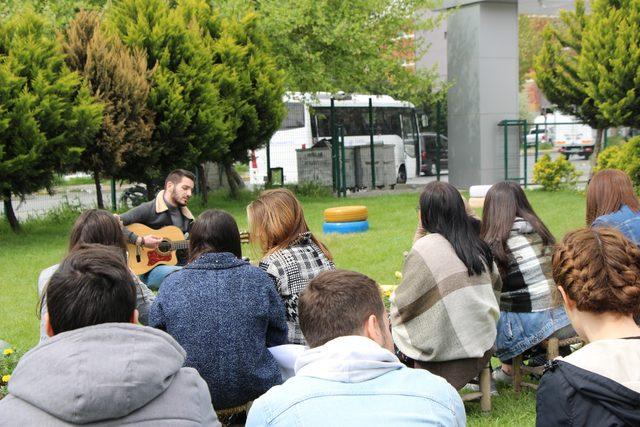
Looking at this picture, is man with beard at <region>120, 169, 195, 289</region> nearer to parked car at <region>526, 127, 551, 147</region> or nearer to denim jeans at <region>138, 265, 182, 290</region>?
denim jeans at <region>138, 265, 182, 290</region>

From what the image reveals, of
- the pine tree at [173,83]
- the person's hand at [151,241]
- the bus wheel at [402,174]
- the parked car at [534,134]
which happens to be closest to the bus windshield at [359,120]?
the bus wheel at [402,174]

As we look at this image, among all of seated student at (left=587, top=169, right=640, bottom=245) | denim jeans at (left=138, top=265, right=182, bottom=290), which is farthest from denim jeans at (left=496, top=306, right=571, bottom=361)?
denim jeans at (left=138, top=265, right=182, bottom=290)

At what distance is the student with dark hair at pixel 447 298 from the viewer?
15.0 ft

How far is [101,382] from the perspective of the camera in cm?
218

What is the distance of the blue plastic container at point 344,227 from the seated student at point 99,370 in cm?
Result: 947

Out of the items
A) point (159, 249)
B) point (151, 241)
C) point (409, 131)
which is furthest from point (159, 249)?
point (409, 131)

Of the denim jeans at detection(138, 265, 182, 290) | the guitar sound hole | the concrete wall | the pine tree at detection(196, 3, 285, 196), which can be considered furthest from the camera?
the concrete wall

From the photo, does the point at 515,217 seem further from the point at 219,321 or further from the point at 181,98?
the point at 181,98

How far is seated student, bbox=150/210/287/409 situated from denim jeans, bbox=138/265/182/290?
4066mm

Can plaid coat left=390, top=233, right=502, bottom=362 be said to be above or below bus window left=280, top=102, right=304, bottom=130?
below

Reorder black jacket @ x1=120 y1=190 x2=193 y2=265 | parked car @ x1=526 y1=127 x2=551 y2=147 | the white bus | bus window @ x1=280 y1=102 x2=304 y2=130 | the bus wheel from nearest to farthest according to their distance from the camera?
1. black jacket @ x1=120 y1=190 x2=193 y2=265
2. parked car @ x1=526 y1=127 x2=551 y2=147
3. the white bus
4. the bus wheel
5. bus window @ x1=280 y1=102 x2=304 y2=130

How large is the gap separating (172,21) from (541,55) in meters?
8.34

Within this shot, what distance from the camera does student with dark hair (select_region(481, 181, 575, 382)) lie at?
5086 millimetres

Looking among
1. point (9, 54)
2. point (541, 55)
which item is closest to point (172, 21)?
point (9, 54)
